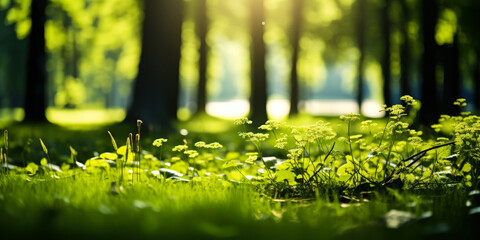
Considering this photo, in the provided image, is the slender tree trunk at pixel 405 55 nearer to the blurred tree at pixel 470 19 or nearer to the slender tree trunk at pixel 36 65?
the blurred tree at pixel 470 19

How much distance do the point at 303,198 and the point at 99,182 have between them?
142cm

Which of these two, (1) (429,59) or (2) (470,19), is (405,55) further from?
(1) (429,59)

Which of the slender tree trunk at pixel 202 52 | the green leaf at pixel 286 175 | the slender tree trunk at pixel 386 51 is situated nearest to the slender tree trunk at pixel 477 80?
the slender tree trunk at pixel 386 51

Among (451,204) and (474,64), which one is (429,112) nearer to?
(451,204)

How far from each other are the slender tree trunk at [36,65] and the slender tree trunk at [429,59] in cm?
1028

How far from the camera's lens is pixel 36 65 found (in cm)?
1302

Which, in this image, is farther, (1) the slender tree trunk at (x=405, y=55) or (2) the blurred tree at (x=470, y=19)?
(1) the slender tree trunk at (x=405, y=55)

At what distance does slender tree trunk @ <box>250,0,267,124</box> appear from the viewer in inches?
450

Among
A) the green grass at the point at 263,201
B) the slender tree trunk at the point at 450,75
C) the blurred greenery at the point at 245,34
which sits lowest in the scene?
the green grass at the point at 263,201

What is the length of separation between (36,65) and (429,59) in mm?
10603

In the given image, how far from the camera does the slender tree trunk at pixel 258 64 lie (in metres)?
11.4

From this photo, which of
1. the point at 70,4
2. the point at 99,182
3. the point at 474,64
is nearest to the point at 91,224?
the point at 99,182

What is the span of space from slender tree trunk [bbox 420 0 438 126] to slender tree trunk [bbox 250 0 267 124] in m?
3.83

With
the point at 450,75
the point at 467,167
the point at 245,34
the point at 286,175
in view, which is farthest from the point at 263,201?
the point at 245,34
